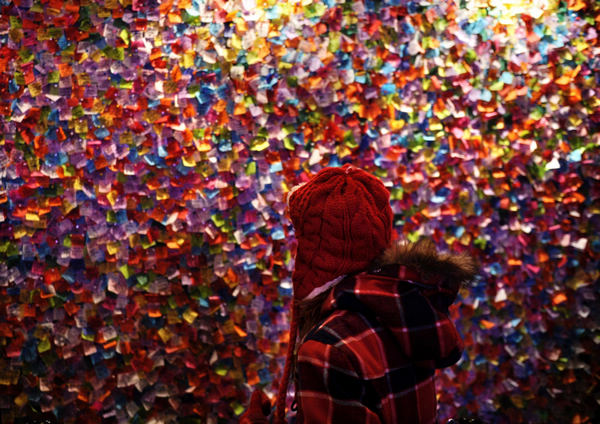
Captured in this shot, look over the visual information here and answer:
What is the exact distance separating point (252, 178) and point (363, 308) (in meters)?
1.11

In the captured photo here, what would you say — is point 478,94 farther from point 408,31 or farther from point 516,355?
point 516,355

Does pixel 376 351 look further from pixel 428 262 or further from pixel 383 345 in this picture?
pixel 428 262

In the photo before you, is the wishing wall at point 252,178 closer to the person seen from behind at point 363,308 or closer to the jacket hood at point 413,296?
the person seen from behind at point 363,308

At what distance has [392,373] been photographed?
1215mm

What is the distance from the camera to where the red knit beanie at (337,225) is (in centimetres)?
127

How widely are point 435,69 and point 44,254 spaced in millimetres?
1638

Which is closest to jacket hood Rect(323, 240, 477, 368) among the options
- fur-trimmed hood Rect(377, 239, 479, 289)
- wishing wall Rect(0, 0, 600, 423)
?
fur-trimmed hood Rect(377, 239, 479, 289)

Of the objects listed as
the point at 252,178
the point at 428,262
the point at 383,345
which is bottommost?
the point at 252,178

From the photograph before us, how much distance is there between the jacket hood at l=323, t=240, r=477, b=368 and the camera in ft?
3.98

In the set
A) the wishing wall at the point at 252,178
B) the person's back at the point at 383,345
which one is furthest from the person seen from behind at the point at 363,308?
the wishing wall at the point at 252,178

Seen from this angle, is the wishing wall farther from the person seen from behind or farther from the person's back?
the person's back

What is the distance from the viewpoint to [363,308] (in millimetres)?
1224

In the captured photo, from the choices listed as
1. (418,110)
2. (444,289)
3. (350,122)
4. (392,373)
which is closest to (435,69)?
(418,110)

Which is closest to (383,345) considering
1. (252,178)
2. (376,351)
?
(376,351)
